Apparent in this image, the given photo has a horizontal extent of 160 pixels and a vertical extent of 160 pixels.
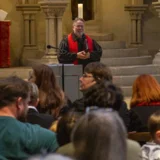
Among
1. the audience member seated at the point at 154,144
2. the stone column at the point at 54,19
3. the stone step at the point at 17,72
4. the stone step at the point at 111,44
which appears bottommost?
the stone step at the point at 17,72

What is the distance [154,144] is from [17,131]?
865 mm

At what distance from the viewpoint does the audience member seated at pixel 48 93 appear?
4.98 meters

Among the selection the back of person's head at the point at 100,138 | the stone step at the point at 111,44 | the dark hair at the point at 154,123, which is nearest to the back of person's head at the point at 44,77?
the dark hair at the point at 154,123

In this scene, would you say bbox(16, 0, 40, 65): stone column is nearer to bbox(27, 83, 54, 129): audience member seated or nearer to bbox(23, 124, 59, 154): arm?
bbox(27, 83, 54, 129): audience member seated

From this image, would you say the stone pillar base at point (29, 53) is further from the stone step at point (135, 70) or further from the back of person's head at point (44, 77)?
the back of person's head at point (44, 77)

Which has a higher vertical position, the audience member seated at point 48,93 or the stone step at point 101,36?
the stone step at point 101,36

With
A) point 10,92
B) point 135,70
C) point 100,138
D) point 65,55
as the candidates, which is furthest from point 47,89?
point 135,70

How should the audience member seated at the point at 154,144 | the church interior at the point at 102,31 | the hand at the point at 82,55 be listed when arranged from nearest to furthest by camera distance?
the audience member seated at the point at 154,144, the hand at the point at 82,55, the church interior at the point at 102,31

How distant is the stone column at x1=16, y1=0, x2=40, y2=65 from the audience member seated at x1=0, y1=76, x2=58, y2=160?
935cm

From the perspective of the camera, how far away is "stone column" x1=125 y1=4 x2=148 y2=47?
44.2 feet

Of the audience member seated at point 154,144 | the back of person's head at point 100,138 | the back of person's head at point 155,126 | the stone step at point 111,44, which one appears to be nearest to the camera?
the back of person's head at point 100,138

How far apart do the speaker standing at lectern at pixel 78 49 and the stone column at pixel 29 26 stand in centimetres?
429

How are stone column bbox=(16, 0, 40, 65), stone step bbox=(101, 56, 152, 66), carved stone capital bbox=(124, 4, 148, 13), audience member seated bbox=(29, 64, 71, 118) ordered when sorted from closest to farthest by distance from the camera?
audience member seated bbox=(29, 64, 71, 118), stone step bbox=(101, 56, 152, 66), stone column bbox=(16, 0, 40, 65), carved stone capital bbox=(124, 4, 148, 13)

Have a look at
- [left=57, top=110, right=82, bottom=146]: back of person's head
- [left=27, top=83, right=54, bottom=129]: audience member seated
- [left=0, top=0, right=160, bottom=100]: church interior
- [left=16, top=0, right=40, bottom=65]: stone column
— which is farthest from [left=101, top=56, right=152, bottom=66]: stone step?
[left=57, top=110, right=82, bottom=146]: back of person's head
